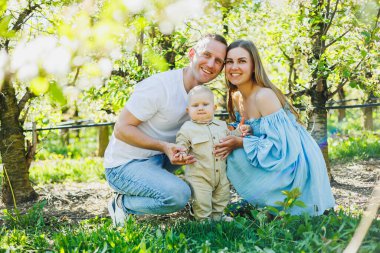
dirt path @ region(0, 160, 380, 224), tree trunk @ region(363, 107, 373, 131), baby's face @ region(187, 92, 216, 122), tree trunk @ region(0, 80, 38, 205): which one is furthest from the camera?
tree trunk @ region(363, 107, 373, 131)

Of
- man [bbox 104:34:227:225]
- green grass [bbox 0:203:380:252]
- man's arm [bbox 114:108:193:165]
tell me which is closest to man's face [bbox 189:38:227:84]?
man [bbox 104:34:227:225]

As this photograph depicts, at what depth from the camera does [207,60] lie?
3.23 meters

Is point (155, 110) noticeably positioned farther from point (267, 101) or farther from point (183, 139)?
point (267, 101)

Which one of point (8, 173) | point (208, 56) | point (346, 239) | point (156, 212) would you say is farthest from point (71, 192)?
point (346, 239)

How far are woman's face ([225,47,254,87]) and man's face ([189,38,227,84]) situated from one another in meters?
0.06

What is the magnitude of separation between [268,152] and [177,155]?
2.05 ft

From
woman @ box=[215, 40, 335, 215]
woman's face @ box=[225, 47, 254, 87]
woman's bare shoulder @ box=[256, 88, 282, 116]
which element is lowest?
woman @ box=[215, 40, 335, 215]

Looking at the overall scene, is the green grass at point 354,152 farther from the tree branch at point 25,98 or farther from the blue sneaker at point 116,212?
the tree branch at point 25,98

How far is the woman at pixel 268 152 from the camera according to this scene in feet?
10.2

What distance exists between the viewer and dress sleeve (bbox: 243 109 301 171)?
310 centimetres

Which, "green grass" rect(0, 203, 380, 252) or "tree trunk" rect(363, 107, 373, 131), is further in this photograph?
"tree trunk" rect(363, 107, 373, 131)

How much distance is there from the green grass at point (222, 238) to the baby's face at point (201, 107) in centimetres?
70

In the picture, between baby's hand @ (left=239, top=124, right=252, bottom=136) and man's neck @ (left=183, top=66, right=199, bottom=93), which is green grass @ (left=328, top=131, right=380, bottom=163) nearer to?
baby's hand @ (left=239, top=124, right=252, bottom=136)

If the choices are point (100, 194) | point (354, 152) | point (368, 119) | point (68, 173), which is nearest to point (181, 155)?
point (100, 194)
